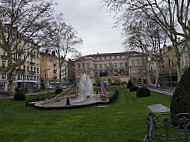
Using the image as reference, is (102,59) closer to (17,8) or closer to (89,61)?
(89,61)

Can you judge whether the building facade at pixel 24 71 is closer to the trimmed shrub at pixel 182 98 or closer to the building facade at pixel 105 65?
the building facade at pixel 105 65

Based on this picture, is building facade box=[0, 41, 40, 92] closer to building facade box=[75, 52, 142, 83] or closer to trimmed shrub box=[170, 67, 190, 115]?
building facade box=[75, 52, 142, 83]

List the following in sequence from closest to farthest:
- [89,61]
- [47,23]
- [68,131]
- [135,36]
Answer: [68,131]
[47,23]
[135,36]
[89,61]

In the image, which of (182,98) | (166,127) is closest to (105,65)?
(182,98)

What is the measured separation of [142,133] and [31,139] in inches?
158

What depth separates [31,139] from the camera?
16.0ft

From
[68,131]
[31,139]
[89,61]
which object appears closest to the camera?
[31,139]

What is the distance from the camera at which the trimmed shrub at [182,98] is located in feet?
15.4

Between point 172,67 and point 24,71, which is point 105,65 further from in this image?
point 172,67

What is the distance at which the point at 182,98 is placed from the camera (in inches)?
190

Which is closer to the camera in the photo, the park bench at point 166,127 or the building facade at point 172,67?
the park bench at point 166,127

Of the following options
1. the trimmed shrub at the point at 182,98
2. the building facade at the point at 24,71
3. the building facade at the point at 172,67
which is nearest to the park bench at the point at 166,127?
the trimmed shrub at the point at 182,98

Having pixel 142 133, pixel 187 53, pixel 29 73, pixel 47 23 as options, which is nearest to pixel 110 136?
pixel 142 133

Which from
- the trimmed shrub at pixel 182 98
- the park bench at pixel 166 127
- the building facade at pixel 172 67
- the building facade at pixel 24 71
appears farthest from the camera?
the building facade at pixel 24 71
